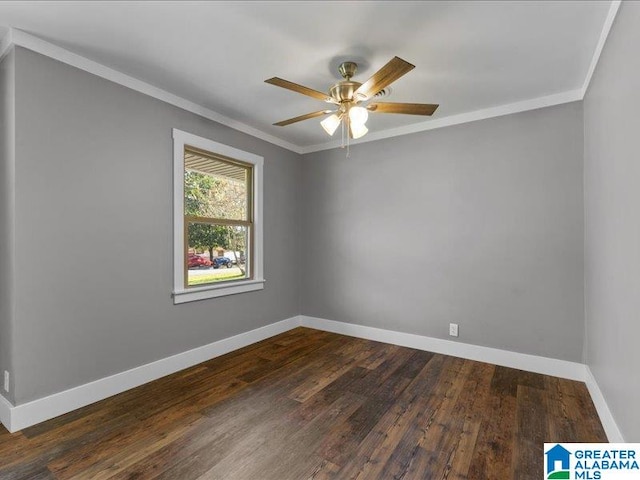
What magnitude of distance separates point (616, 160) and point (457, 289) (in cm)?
189

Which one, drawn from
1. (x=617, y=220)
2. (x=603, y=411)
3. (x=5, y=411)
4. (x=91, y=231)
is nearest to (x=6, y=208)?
(x=91, y=231)

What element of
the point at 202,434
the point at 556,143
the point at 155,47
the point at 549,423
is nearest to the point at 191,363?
the point at 202,434

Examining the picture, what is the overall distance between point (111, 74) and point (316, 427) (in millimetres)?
3069

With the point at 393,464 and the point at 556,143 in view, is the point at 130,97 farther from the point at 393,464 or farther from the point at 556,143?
the point at 556,143

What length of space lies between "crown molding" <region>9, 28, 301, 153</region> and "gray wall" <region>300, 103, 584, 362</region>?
1.52 meters

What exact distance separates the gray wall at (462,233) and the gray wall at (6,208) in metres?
3.10

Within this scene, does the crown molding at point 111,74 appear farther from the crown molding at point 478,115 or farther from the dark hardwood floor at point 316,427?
the dark hardwood floor at point 316,427

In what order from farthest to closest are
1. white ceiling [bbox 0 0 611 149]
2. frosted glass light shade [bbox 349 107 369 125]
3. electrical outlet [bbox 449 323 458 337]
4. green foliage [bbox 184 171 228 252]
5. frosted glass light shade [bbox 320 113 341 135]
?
1. electrical outlet [bbox 449 323 458 337]
2. green foliage [bbox 184 171 228 252]
3. frosted glass light shade [bbox 320 113 341 135]
4. frosted glass light shade [bbox 349 107 369 125]
5. white ceiling [bbox 0 0 611 149]

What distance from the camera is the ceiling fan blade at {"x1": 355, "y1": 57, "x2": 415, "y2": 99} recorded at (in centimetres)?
181

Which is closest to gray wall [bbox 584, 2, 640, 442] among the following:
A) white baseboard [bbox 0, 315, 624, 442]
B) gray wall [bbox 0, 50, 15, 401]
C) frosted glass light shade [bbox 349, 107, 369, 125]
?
white baseboard [bbox 0, 315, 624, 442]

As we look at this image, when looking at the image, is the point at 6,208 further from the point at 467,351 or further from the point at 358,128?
the point at 467,351

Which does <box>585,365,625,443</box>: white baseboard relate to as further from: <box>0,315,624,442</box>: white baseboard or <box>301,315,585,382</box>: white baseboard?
<box>301,315,585,382</box>: white baseboard

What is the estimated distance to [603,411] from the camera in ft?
7.00

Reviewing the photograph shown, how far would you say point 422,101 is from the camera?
3082mm
